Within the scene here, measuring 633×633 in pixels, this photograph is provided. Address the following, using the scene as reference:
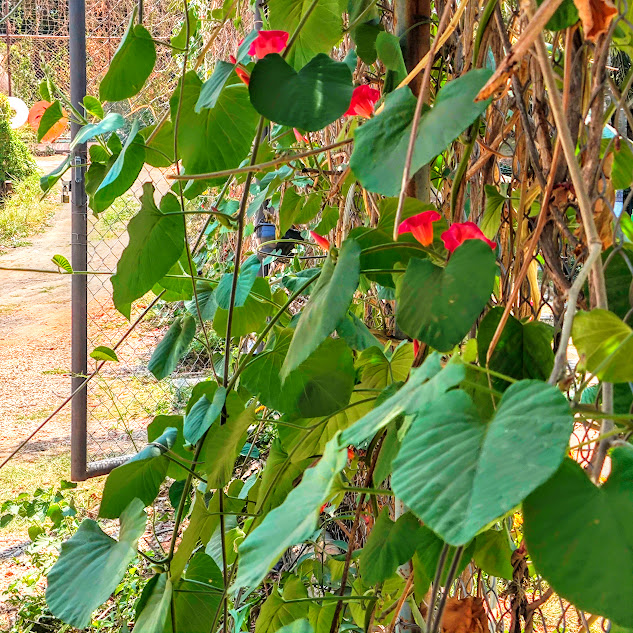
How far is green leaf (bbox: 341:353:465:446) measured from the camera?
0.30 metres

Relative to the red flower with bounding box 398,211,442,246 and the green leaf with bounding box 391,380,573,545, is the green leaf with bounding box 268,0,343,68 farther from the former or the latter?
the green leaf with bounding box 391,380,573,545

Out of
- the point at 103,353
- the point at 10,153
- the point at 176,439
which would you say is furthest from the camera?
the point at 10,153

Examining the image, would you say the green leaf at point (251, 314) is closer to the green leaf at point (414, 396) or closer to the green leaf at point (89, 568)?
the green leaf at point (89, 568)

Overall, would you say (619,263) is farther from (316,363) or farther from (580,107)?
(316,363)

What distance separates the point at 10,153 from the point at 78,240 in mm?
4956

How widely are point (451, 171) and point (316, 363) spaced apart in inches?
12.3

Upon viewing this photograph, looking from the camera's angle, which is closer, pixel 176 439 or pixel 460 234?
pixel 460 234

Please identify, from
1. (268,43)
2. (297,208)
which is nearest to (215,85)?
(268,43)

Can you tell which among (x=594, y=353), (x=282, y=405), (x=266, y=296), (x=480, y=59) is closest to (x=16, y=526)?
(x=266, y=296)

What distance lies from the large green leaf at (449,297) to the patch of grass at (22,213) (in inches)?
221

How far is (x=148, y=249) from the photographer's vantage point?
66 cm

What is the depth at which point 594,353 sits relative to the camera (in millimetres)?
342

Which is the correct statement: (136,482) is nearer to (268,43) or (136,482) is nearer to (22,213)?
(268,43)

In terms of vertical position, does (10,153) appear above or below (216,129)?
above
